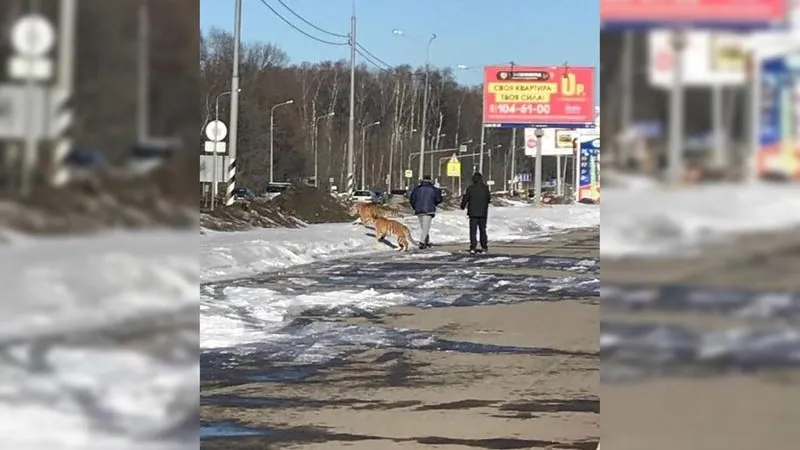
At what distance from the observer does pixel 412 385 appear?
19.4 feet

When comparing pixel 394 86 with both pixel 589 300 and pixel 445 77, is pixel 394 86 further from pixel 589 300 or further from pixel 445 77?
pixel 589 300

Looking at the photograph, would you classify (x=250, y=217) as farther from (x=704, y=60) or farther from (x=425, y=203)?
(x=704, y=60)

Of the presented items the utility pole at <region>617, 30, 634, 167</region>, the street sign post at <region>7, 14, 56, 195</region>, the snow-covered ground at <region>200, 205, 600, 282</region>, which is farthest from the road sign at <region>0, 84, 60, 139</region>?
the snow-covered ground at <region>200, 205, 600, 282</region>

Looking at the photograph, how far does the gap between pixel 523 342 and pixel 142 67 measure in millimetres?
5924

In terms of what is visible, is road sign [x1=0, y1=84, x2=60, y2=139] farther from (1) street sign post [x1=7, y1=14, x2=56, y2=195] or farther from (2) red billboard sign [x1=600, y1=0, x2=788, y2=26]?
(2) red billboard sign [x1=600, y1=0, x2=788, y2=26]

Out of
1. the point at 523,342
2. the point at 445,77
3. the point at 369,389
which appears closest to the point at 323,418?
the point at 369,389

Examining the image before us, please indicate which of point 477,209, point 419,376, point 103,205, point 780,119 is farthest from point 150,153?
point 477,209

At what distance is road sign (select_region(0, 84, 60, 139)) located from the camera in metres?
1.67

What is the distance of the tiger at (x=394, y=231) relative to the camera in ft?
58.6

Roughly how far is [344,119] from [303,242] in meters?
55.9

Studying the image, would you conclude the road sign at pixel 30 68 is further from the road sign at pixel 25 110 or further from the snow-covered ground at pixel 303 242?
the snow-covered ground at pixel 303 242

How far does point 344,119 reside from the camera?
72500mm

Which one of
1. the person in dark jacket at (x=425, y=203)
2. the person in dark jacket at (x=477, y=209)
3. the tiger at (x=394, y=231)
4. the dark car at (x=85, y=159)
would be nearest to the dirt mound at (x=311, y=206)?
the tiger at (x=394, y=231)

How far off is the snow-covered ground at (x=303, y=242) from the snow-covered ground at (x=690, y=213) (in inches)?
186
